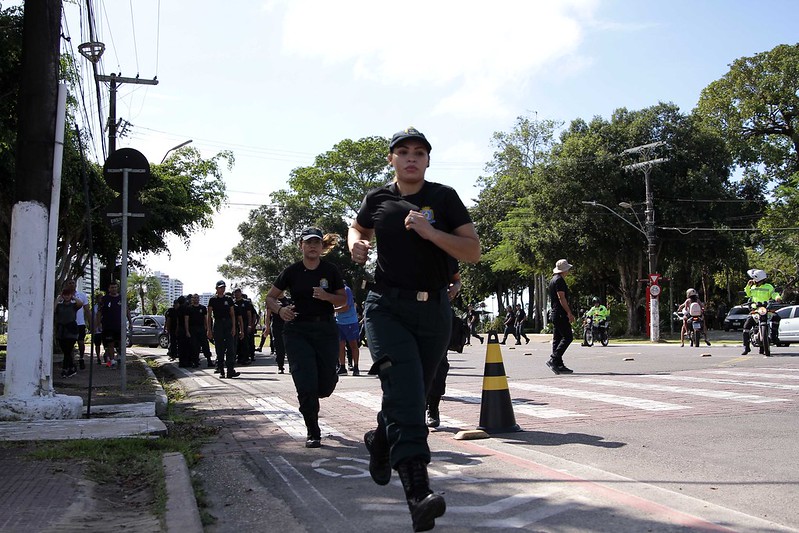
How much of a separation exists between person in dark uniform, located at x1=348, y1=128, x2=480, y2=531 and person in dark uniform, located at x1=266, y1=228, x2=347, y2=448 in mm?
2335

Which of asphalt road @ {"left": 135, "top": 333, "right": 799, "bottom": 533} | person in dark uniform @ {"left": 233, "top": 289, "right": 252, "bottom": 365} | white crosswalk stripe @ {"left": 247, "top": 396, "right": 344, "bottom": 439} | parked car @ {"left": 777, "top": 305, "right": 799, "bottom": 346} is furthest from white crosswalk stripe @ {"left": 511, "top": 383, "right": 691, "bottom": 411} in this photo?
parked car @ {"left": 777, "top": 305, "right": 799, "bottom": 346}

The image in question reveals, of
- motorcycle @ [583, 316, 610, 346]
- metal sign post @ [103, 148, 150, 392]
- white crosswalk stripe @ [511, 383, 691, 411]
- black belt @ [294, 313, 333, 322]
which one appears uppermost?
metal sign post @ [103, 148, 150, 392]

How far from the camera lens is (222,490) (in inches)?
192

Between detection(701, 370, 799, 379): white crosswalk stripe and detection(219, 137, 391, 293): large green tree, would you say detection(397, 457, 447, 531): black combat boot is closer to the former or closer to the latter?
detection(701, 370, 799, 379): white crosswalk stripe

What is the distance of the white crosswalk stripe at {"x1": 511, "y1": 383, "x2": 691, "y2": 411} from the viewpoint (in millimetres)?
8094

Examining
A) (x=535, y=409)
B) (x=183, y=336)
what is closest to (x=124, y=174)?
(x=535, y=409)

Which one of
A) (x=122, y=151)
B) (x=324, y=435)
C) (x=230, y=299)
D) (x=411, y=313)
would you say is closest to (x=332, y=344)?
(x=324, y=435)

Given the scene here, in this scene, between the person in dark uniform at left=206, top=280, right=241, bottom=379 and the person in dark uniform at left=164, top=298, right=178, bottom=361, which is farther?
the person in dark uniform at left=164, top=298, right=178, bottom=361

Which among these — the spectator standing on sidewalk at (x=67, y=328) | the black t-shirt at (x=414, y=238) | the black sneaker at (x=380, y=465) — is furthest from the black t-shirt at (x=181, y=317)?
the black t-shirt at (x=414, y=238)

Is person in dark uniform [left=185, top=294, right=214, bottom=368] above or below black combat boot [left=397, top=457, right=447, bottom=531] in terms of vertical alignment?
above

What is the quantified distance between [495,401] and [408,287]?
309cm

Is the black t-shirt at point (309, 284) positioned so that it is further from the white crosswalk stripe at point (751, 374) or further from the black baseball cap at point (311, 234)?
the white crosswalk stripe at point (751, 374)

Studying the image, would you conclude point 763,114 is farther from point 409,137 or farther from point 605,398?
point 409,137

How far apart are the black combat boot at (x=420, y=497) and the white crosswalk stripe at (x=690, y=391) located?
234 inches
